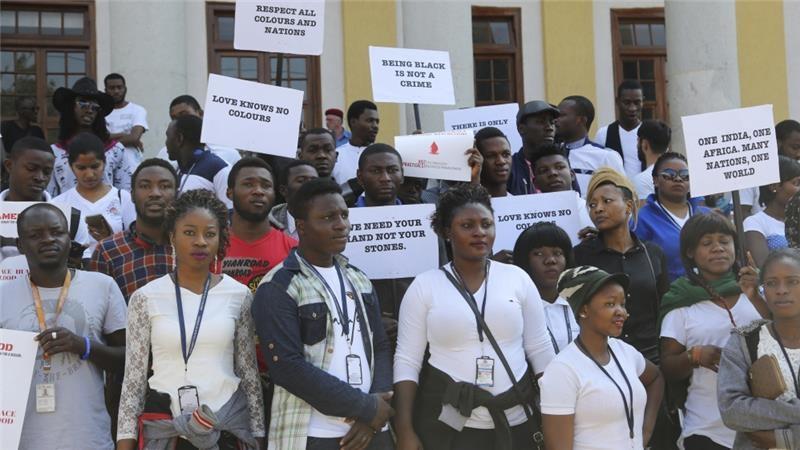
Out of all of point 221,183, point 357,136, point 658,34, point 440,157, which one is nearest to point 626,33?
point 658,34

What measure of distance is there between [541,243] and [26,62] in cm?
985

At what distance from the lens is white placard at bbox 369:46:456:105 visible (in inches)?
348

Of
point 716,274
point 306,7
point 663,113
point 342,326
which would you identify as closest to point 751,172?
point 716,274

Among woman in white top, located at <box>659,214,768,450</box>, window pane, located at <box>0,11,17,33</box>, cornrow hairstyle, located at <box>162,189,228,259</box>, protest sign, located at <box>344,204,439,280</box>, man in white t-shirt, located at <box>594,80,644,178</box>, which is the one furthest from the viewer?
window pane, located at <box>0,11,17,33</box>

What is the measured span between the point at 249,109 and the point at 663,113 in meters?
9.88

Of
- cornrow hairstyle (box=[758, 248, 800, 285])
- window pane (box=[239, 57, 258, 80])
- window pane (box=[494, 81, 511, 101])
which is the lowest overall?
cornrow hairstyle (box=[758, 248, 800, 285])

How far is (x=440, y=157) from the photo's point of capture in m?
7.45

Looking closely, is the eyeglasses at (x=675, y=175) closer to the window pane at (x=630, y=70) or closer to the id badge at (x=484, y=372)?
the id badge at (x=484, y=372)

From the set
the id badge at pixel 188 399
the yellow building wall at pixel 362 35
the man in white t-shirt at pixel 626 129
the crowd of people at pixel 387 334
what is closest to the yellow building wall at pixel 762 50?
the yellow building wall at pixel 362 35

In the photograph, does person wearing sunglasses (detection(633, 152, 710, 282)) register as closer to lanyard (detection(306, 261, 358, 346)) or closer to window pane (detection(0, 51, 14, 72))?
lanyard (detection(306, 261, 358, 346))

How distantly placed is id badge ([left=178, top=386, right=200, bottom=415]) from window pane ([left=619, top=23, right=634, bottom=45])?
39.4 feet

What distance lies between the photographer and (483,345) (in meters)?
5.55

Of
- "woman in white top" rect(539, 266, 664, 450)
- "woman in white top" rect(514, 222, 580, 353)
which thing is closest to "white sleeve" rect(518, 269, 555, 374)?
"woman in white top" rect(539, 266, 664, 450)

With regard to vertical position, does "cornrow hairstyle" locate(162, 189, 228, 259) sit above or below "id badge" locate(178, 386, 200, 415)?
above
